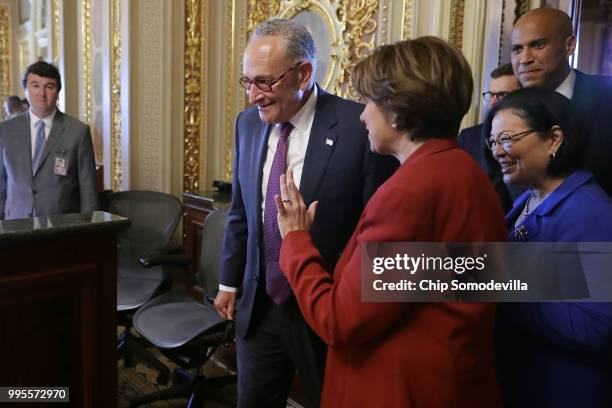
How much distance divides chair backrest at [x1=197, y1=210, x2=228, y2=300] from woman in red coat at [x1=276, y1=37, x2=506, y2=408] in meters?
1.62

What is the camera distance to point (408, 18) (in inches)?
95.3

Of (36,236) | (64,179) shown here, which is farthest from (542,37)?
(64,179)

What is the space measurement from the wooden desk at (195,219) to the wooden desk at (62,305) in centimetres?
182

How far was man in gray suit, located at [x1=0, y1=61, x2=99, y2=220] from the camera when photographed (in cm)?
264

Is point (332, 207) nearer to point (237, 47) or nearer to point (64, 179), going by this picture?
point (64, 179)

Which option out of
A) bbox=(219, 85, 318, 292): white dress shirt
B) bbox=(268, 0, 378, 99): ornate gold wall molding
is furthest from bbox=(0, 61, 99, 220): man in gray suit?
bbox=(219, 85, 318, 292): white dress shirt

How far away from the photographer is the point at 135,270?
9.70 ft

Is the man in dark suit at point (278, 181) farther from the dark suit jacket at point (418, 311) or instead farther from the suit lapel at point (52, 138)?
the suit lapel at point (52, 138)

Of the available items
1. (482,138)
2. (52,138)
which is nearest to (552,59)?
(482,138)

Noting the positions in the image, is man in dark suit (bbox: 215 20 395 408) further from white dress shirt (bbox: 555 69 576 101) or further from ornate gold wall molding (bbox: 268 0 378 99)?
ornate gold wall molding (bbox: 268 0 378 99)

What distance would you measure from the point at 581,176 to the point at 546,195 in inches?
3.0

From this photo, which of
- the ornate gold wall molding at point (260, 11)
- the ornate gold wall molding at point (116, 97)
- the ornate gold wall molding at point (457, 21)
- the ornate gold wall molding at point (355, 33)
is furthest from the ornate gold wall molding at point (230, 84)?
the ornate gold wall molding at point (457, 21)

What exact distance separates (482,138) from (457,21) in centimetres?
107

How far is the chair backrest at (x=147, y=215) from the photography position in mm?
2922
